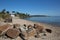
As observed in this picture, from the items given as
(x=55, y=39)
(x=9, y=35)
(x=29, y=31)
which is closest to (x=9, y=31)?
(x=9, y=35)

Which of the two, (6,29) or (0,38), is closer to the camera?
(0,38)

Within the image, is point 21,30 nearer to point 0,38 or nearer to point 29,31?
point 29,31

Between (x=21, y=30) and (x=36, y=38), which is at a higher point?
(x=21, y=30)

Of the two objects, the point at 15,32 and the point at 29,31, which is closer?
the point at 15,32

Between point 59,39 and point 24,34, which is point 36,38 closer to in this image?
point 24,34

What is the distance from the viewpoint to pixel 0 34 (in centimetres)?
926

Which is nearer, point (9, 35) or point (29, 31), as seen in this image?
point (9, 35)

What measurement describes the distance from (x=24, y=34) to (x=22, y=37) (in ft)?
0.84

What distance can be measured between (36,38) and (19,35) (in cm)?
129

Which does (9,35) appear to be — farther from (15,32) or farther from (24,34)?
(24,34)

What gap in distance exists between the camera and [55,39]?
9.04m

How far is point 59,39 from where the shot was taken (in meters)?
9.05

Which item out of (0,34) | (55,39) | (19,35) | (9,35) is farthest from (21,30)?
(55,39)

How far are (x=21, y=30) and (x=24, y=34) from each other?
514 millimetres
